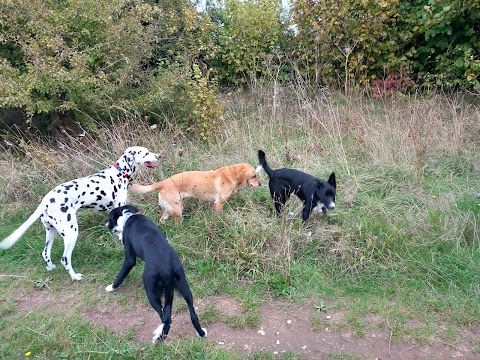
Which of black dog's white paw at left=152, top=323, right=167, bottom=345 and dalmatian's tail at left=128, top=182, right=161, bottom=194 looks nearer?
black dog's white paw at left=152, top=323, right=167, bottom=345

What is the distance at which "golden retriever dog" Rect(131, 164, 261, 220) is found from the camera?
5660mm

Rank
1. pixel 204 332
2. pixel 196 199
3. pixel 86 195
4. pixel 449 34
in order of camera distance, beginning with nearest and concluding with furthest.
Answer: pixel 204 332 < pixel 86 195 < pixel 196 199 < pixel 449 34

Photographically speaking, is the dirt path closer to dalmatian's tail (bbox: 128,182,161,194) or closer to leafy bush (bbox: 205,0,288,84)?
dalmatian's tail (bbox: 128,182,161,194)

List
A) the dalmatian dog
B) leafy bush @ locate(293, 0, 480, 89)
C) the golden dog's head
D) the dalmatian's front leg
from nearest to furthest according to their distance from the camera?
the dalmatian dog < the dalmatian's front leg < the golden dog's head < leafy bush @ locate(293, 0, 480, 89)

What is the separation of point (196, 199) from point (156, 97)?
2.68 meters

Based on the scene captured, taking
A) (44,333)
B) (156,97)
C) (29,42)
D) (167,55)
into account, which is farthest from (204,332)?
(167,55)

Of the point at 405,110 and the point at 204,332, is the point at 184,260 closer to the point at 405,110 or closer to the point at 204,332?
the point at 204,332

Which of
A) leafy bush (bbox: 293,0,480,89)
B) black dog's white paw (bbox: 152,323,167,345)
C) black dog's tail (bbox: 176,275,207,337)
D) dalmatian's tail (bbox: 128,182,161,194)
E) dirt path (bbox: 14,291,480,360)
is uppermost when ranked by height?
leafy bush (bbox: 293,0,480,89)

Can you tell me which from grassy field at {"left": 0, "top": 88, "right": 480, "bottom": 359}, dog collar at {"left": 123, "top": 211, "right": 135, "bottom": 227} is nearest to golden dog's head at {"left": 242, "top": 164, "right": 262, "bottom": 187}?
grassy field at {"left": 0, "top": 88, "right": 480, "bottom": 359}

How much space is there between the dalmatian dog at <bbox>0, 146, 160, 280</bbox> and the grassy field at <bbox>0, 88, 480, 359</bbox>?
0.41 metres

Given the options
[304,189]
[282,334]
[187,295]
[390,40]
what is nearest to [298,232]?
[304,189]

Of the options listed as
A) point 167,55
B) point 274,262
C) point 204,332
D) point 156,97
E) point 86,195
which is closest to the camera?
point 204,332

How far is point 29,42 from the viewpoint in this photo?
7121mm

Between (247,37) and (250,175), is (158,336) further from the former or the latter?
(247,37)
